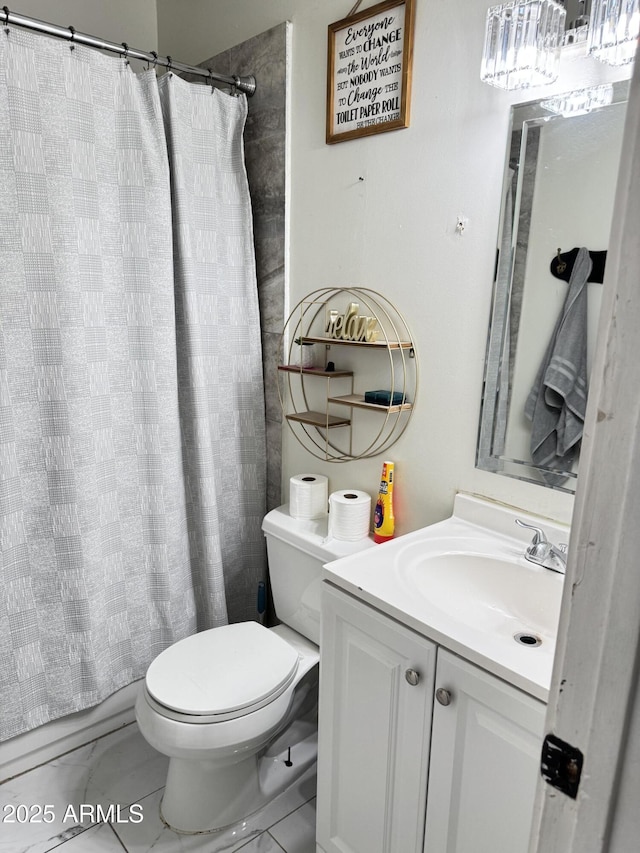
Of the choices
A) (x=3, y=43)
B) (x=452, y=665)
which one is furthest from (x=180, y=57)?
(x=452, y=665)

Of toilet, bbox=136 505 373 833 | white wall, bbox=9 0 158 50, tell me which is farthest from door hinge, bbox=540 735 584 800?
white wall, bbox=9 0 158 50

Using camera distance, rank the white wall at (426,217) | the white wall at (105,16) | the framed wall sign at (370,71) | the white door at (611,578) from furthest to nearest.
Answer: the white wall at (105,16) → the framed wall sign at (370,71) → the white wall at (426,217) → the white door at (611,578)

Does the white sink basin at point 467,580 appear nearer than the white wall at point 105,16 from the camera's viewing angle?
Yes

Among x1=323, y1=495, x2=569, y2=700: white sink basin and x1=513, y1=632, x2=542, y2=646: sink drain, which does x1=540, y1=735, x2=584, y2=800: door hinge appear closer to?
x1=323, y1=495, x2=569, y2=700: white sink basin

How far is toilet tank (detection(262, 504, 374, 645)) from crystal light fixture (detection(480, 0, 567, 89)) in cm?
A: 117

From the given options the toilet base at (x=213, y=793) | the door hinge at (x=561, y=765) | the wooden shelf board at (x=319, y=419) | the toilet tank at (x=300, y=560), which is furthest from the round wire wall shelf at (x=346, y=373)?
the door hinge at (x=561, y=765)

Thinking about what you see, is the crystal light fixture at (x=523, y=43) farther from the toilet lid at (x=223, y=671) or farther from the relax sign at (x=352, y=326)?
the toilet lid at (x=223, y=671)

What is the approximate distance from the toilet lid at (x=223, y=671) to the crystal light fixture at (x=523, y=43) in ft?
4.84

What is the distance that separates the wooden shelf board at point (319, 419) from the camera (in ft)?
5.86

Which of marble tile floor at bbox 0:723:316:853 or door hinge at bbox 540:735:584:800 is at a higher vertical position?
door hinge at bbox 540:735:584:800

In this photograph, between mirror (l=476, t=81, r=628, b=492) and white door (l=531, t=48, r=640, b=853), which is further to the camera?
mirror (l=476, t=81, r=628, b=492)

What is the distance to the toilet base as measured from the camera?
62.4 inches

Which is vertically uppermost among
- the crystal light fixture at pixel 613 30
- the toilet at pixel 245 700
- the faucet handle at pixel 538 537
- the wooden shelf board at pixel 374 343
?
the crystal light fixture at pixel 613 30

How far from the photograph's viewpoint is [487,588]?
136 cm
